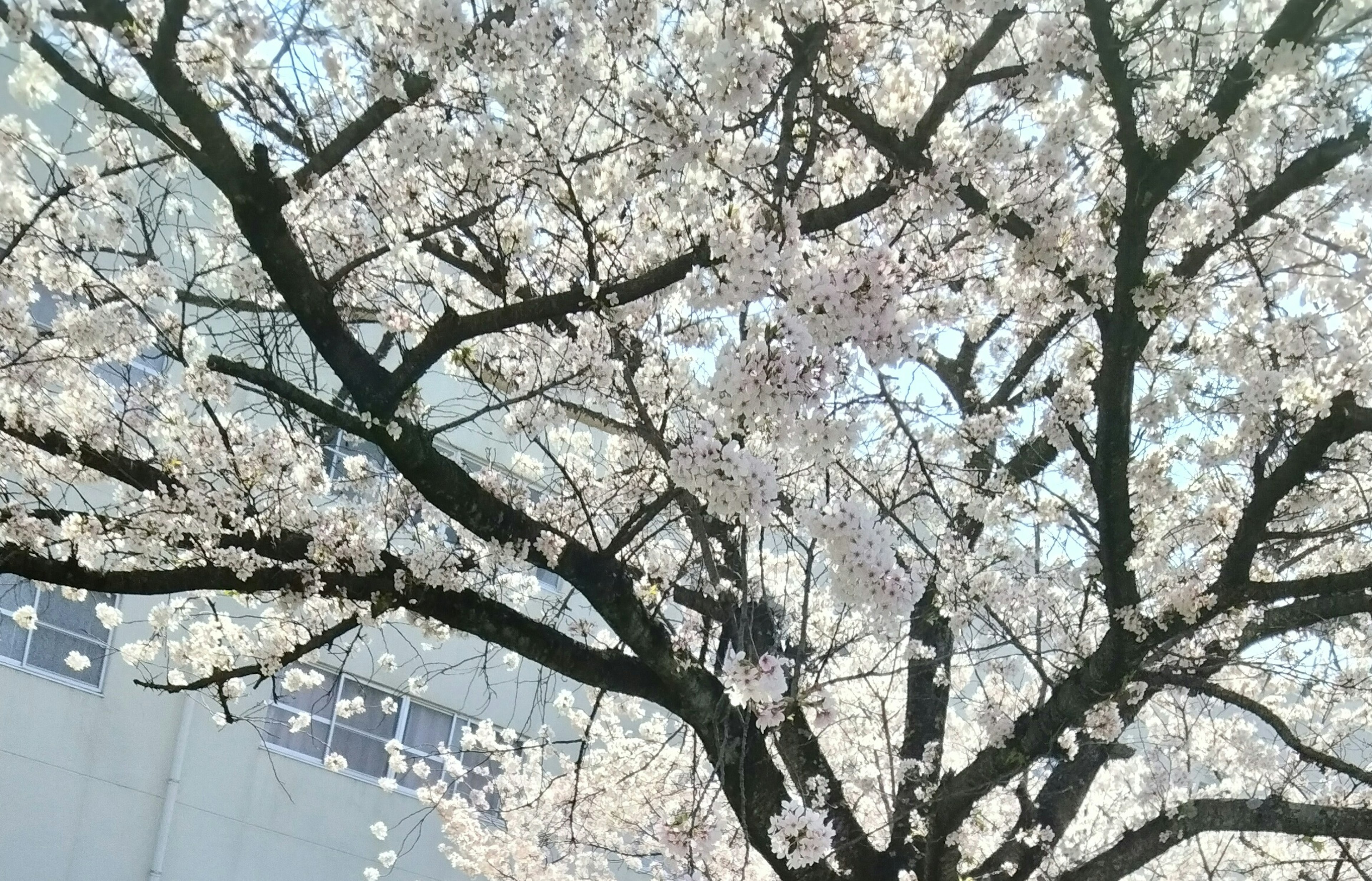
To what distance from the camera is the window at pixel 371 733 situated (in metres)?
9.70

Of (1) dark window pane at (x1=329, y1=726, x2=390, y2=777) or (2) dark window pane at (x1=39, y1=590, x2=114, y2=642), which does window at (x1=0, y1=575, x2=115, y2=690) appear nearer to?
(2) dark window pane at (x1=39, y1=590, x2=114, y2=642)

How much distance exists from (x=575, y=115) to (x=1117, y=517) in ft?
8.14

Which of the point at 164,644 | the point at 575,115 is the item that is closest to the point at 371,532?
the point at 575,115

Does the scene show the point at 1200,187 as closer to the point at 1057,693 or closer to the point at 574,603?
the point at 1057,693

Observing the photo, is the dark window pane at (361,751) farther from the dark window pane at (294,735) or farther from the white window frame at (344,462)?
the white window frame at (344,462)

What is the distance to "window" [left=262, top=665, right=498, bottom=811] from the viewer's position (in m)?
9.70

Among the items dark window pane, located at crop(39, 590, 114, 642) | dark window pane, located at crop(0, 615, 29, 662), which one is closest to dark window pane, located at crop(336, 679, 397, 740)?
dark window pane, located at crop(39, 590, 114, 642)

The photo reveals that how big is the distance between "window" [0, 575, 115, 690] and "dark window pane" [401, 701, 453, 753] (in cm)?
295

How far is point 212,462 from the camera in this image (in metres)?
4.45

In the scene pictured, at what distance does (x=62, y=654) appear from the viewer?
8.60 meters

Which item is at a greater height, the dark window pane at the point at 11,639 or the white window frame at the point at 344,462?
the white window frame at the point at 344,462

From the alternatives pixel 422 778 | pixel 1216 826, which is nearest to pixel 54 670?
pixel 422 778

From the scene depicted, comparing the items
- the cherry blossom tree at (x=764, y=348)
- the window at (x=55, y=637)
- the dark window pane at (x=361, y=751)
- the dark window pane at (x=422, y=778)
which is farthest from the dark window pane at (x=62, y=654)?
the cherry blossom tree at (x=764, y=348)

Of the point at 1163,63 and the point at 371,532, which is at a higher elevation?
the point at 1163,63
